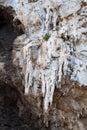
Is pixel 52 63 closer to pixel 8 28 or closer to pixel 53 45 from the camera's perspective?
pixel 53 45

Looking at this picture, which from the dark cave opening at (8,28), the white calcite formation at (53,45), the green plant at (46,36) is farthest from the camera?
the dark cave opening at (8,28)

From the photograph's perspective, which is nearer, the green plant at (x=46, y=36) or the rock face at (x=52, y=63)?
the rock face at (x=52, y=63)

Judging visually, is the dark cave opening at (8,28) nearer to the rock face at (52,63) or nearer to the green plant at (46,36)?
the rock face at (52,63)

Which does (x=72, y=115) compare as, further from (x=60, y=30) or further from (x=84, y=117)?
(x=60, y=30)

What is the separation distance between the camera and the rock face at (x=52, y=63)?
452 centimetres

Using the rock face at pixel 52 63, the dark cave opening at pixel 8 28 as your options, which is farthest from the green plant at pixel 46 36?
the dark cave opening at pixel 8 28

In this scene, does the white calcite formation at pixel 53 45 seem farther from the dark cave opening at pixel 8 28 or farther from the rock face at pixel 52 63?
the dark cave opening at pixel 8 28

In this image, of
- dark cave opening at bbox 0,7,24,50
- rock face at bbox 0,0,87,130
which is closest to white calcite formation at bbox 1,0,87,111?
rock face at bbox 0,0,87,130

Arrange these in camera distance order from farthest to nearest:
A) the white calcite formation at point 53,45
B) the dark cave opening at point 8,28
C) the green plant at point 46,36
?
1. the dark cave opening at point 8,28
2. the green plant at point 46,36
3. the white calcite formation at point 53,45

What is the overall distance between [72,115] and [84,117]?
0.65 feet

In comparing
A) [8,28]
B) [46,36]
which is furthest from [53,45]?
[8,28]

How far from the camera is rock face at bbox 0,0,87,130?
178 inches

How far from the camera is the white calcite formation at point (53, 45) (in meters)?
4.51

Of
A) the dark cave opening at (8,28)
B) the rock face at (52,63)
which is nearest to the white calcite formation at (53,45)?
the rock face at (52,63)
